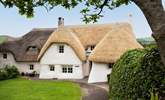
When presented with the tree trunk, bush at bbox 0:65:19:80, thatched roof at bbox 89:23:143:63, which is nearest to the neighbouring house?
thatched roof at bbox 89:23:143:63

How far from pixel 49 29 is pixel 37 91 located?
23070mm

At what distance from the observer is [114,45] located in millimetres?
45219

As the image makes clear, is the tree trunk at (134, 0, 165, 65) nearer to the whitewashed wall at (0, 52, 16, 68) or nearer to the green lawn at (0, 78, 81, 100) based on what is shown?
the green lawn at (0, 78, 81, 100)

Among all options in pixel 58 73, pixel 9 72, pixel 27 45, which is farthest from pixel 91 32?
pixel 9 72

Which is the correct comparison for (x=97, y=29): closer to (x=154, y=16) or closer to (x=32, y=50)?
(x=32, y=50)

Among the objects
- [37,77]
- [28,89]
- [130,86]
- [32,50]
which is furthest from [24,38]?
[130,86]

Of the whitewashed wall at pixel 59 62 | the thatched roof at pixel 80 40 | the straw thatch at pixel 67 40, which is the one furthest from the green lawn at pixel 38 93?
the straw thatch at pixel 67 40

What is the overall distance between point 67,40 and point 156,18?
42.4 meters

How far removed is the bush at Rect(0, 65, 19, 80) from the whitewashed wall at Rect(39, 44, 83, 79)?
3.33 meters

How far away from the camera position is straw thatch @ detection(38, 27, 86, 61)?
1921 inches

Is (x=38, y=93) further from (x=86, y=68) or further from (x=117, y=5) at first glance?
(x=117, y=5)

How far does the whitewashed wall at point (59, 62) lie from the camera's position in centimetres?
4909

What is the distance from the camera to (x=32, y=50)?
178ft

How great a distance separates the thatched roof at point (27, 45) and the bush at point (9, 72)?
91.1 inches
